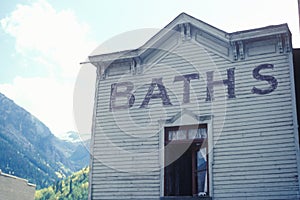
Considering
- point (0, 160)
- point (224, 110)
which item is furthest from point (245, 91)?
point (0, 160)

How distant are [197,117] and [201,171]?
170 cm

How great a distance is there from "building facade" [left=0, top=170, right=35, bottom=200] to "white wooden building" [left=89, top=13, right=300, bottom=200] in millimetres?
19763

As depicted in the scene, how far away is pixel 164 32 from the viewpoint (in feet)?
47.3

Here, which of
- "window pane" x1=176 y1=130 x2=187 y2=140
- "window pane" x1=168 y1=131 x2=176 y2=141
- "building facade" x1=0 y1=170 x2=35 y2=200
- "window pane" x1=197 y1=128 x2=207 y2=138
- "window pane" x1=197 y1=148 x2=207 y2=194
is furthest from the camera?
"building facade" x1=0 y1=170 x2=35 y2=200

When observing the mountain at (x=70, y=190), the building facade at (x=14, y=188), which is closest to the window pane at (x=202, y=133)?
Result: the building facade at (x=14, y=188)

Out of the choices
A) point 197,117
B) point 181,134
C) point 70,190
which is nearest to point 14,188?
point 181,134

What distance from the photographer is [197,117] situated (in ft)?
42.9

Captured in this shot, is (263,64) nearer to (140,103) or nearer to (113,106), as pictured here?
(140,103)

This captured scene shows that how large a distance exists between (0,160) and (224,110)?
18053 cm

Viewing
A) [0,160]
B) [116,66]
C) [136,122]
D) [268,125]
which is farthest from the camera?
[0,160]

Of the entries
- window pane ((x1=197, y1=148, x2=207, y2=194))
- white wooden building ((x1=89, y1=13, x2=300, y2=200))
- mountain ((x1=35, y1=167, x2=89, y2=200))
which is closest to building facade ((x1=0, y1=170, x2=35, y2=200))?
white wooden building ((x1=89, y1=13, x2=300, y2=200))

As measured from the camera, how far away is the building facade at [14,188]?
1228 inches

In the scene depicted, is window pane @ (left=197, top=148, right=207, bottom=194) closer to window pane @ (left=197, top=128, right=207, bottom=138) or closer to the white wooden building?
the white wooden building

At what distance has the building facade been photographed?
102 feet
